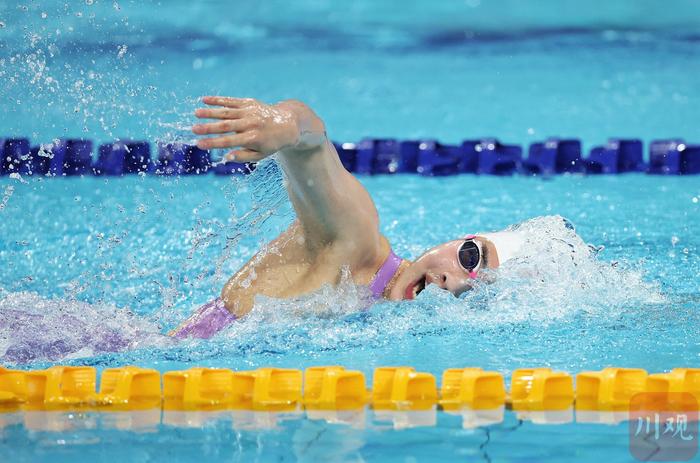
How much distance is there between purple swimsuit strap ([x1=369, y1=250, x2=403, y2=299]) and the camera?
8.91ft

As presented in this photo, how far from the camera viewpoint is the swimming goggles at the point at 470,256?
2.74m

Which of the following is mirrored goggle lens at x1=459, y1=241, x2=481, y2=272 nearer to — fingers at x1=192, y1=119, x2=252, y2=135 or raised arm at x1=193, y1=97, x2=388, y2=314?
raised arm at x1=193, y1=97, x2=388, y2=314

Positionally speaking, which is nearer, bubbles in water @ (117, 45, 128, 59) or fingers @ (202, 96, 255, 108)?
fingers @ (202, 96, 255, 108)

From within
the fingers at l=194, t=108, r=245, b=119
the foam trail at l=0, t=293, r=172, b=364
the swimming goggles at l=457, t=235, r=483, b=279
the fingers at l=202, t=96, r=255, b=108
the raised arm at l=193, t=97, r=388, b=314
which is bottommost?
the foam trail at l=0, t=293, r=172, b=364

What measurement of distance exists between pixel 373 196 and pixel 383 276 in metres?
2.33

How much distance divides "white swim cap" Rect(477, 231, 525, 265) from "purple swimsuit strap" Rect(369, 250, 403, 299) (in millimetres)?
290

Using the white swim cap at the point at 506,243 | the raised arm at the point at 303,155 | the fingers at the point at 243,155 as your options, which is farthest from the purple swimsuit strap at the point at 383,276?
the fingers at the point at 243,155

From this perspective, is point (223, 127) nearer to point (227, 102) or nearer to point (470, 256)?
point (227, 102)

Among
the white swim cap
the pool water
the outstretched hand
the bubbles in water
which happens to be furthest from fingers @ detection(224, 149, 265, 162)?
the bubbles in water

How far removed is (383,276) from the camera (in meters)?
2.73

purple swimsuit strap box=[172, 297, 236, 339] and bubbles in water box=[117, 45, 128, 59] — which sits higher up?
bubbles in water box=[117, 45, 128, 59]

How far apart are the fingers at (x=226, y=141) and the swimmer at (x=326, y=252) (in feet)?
0.56

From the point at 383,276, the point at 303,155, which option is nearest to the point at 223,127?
the point at 303,155

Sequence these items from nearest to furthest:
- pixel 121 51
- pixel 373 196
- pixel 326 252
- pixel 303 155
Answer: pixel 303 155 → pixel 326 252 → pixel 373 196 → pixel 121 51
